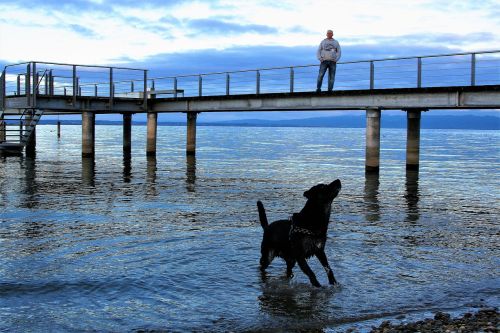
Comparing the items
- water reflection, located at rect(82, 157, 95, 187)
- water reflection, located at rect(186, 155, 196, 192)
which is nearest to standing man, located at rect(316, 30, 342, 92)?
water reflection, located at rect(186, 155, 196, 192)

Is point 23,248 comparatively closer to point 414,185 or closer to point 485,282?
point 485,282

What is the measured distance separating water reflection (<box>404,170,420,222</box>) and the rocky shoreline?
7341 millimetres

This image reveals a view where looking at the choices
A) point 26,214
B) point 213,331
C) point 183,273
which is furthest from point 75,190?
point 213,331

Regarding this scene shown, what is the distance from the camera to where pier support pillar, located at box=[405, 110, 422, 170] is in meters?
27.0

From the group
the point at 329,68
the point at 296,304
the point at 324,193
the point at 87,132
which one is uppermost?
the point at 329,68

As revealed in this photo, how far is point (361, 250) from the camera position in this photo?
10.7 metres

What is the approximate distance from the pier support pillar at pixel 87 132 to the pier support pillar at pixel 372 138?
49.0 feet

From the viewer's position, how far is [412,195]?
19281 millimetres

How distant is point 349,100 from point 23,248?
18395 mm

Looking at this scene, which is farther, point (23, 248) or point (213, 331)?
point (23, 248)

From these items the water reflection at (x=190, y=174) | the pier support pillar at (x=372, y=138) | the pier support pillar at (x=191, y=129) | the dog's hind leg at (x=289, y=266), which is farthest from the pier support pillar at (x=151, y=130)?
the dog's hind leg at (x=289, y=266)

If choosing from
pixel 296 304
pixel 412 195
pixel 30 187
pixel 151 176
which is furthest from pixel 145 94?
pixel 296 304

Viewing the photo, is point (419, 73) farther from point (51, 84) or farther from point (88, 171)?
point (51, 84)

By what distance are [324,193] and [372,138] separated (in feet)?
62.1
